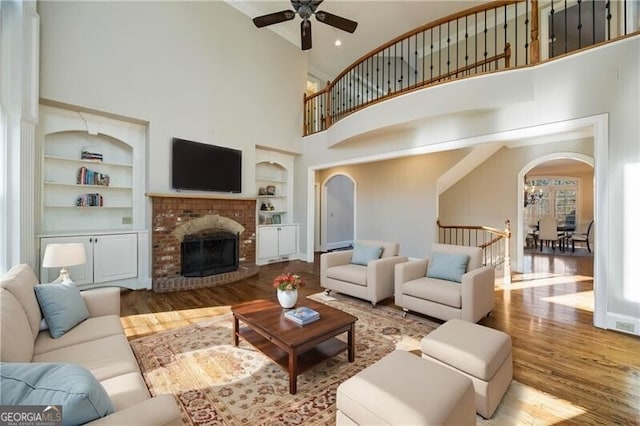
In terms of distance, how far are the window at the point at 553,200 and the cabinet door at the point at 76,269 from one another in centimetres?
1285

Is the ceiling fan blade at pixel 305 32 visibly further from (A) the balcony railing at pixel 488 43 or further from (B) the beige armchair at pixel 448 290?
(B) the beige armchair at pixel 448 290

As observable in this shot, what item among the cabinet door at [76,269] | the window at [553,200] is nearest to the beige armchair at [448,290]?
the cabinet door at [76,269]

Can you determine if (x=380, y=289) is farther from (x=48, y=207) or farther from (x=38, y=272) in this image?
(x=48, y=207)

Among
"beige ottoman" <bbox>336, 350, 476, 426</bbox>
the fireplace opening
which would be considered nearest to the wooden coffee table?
"beige ottoman" <bbox>336, 350, 476, 426</bbox>

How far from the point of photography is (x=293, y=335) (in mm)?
2135

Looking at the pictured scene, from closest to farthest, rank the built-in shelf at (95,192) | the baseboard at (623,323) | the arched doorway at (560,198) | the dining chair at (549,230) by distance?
1. the baseboard at (623,323)
2. the built-in shelf at (95,192)
3. the dining chair at (549,230)
4. the arched doorway at (560,198)

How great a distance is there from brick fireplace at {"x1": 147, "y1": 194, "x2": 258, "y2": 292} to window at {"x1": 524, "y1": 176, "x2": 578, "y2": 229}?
1056cm

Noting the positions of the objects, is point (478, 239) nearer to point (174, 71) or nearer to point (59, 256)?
point (174, 71)

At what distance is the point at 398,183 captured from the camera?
6965 mm

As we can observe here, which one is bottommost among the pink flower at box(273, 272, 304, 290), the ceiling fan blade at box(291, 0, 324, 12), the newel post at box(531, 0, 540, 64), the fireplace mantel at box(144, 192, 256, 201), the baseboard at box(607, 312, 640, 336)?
the baseboard at box(607, 312, 640, 336)

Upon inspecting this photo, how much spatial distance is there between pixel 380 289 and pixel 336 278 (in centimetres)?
69

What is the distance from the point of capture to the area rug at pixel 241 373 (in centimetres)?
186

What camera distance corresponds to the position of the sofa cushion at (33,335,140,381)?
Answer: 1.59m

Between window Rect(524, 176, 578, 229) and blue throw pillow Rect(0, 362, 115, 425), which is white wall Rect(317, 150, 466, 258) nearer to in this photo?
blue throw pillow Rect(0, 362, 115, 425)
